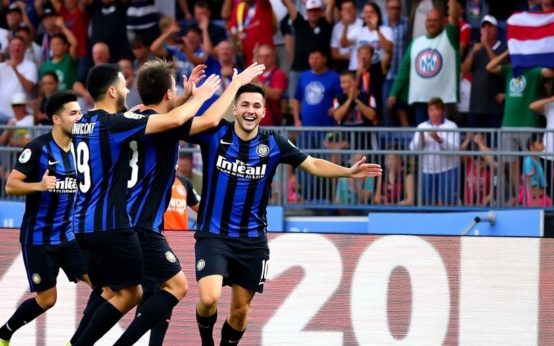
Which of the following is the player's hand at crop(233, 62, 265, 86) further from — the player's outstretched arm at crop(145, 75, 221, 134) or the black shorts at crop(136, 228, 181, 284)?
the black shorts at crop(136, 228, 181, 284)

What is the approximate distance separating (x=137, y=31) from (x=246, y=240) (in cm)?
839

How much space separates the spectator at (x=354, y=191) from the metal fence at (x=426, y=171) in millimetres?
11

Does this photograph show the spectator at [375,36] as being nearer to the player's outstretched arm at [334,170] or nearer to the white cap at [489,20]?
the white cap at [489,20]

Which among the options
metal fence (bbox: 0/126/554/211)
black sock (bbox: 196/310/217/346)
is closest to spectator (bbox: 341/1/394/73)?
metal fence (bbox: 0/126/554/211)

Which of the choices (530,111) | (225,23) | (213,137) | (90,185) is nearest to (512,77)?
(530,111)

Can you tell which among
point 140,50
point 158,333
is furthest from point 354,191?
point 158,333

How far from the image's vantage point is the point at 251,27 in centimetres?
1684

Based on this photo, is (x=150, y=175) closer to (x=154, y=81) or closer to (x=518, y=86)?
(x=154, y=81)

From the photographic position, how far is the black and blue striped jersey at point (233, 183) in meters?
9.59

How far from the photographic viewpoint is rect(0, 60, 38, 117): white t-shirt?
687 inches

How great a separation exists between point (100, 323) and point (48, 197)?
1944 mm

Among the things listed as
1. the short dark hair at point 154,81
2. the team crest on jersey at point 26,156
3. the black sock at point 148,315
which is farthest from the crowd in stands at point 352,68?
the black sock at point 148,315

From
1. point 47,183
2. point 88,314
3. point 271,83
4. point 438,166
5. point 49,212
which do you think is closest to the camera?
point 88,314

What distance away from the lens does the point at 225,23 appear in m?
17.7
